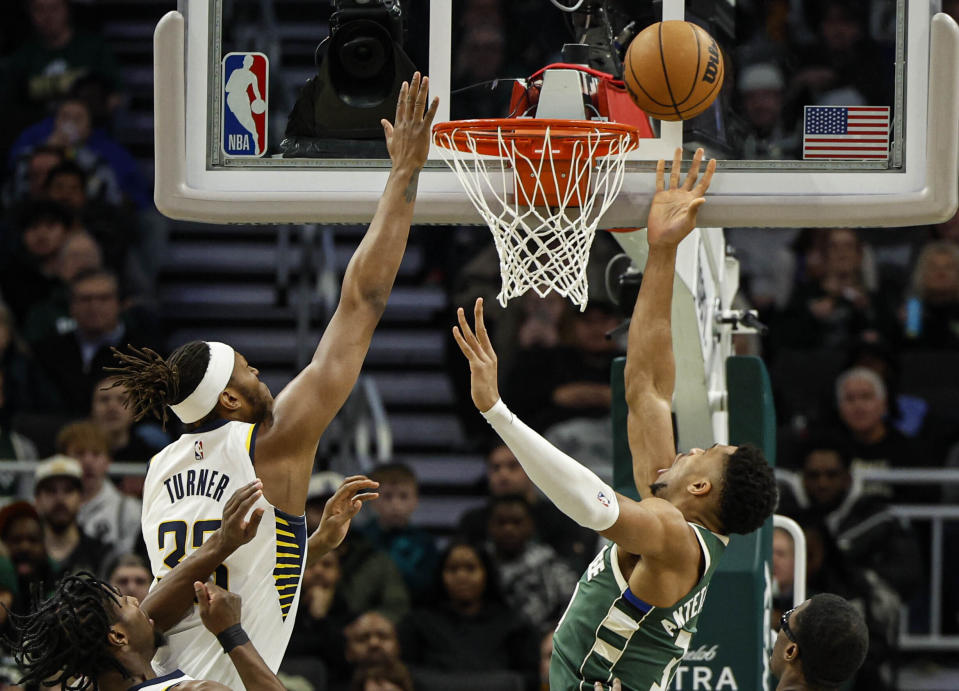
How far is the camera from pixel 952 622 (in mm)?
8773

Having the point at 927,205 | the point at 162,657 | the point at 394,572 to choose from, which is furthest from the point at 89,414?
the point at 927,205

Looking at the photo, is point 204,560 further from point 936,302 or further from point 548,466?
point 936,302

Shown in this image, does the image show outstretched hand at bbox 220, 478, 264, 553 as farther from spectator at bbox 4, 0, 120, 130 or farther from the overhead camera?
spectator at bbox 4, 0, 120, 130

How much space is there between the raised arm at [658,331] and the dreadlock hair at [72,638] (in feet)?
5.98

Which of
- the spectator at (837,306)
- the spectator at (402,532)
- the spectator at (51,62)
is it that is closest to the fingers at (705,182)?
the spectator at (402,532)

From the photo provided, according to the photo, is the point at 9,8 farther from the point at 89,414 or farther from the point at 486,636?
the point at 486,636

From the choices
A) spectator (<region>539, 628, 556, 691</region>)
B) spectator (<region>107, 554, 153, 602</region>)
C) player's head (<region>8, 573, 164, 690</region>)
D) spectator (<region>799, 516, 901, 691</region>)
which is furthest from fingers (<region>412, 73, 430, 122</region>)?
spectator (<region>799, 516, 901, 691</region>)

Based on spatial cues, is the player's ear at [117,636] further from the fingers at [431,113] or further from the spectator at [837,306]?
the spectator at [837,306]

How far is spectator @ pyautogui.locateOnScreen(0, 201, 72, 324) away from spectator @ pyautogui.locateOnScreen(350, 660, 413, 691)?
3581 millimetres

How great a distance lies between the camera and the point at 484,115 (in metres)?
5.03

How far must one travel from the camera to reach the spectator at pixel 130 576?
7.62m

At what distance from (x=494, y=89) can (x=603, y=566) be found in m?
1.64

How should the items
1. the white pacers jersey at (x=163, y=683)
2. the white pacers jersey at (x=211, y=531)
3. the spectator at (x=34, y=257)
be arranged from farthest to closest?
the spectator at (x=34, y=257) < the white pacers jersey at (x=211, y=531) < the white pacers jersey at (x=163, y=683)

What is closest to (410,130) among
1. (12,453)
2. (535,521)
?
(535,521)
